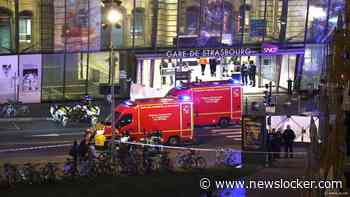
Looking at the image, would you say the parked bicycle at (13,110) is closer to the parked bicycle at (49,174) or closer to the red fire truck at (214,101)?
the red fire truck at (214,101)

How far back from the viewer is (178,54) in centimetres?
5069

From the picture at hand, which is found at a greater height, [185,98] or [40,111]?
[185,98]

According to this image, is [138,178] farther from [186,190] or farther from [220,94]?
[220,94]

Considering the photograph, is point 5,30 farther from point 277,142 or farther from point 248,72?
point 277,142

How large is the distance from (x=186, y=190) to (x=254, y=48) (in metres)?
28.4

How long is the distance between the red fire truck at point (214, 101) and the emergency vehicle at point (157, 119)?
319cm

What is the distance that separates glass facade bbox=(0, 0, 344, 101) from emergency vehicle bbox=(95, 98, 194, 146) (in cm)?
1314

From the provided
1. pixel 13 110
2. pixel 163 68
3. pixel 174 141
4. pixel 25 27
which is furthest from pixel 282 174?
pixel 25 27

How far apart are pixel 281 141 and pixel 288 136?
1.41ft

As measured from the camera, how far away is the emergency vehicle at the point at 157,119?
1426 inches

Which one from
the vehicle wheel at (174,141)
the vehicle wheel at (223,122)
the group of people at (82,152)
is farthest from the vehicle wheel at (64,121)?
the group of people at (82,152)

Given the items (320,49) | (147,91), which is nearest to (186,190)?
(147,91)

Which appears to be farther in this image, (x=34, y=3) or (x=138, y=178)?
(x=34, y=3)

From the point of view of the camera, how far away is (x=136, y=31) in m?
51.1
